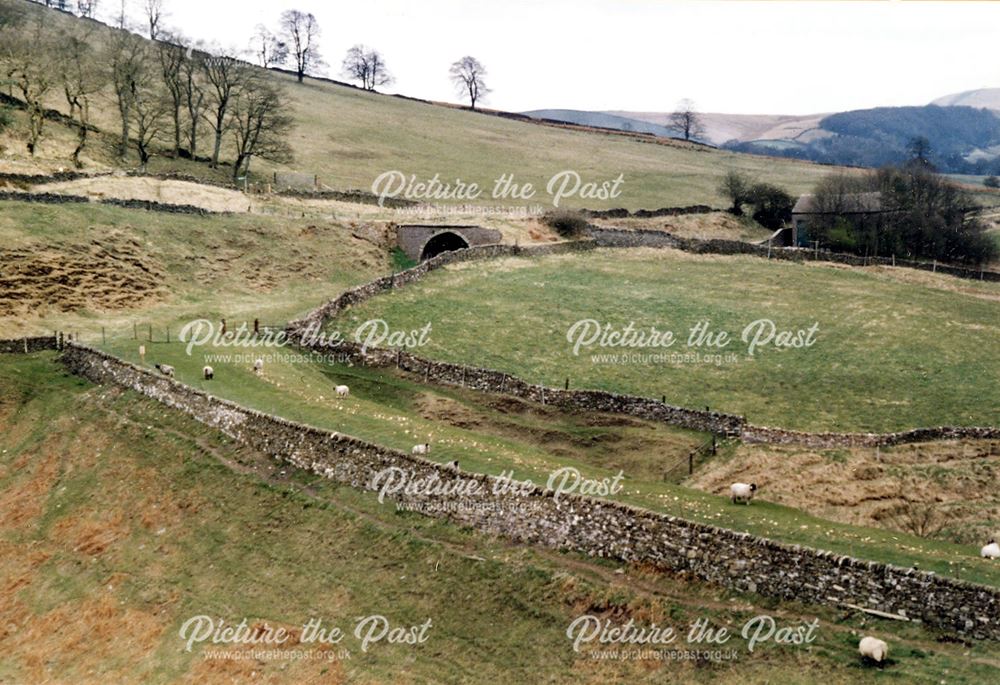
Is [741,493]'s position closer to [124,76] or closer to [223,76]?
[124,76]

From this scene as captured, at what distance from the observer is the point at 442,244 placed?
62.4 metres

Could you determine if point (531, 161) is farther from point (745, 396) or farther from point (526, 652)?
point (526, 652)

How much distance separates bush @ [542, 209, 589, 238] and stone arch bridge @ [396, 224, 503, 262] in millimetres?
6788

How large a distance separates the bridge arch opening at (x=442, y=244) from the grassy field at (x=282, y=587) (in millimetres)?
32241

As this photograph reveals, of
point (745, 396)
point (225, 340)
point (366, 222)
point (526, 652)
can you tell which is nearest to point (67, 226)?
point (225, 340)

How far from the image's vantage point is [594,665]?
1750 centimetres

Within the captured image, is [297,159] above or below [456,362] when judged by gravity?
above

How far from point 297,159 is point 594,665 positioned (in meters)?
72.9

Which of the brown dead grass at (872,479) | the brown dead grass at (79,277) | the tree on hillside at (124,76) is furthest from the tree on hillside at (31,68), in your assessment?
the brown dead grass at (872,479)

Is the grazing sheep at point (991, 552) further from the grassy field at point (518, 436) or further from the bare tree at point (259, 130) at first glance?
the bare tree at point (259, 130)

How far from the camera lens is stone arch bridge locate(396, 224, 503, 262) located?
60219 millimetres

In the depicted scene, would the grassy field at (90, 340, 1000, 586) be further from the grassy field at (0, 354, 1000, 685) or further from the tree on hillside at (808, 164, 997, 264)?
the tree on hillside at (808, 164, 997, 264)

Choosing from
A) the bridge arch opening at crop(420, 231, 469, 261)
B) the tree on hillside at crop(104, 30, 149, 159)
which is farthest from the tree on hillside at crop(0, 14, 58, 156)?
the bridge arch opening at crop(420, 231, 469, 261)

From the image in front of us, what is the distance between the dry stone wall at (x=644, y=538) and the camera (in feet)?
53.7
